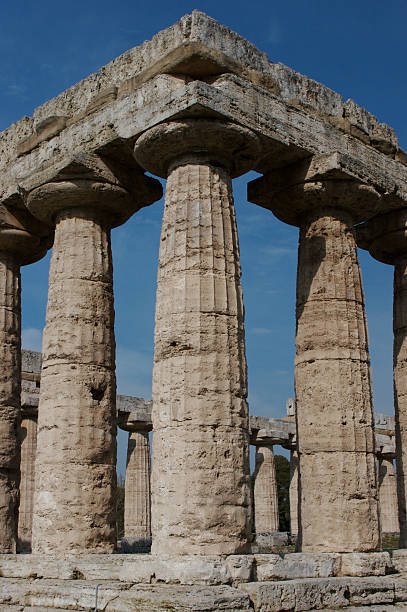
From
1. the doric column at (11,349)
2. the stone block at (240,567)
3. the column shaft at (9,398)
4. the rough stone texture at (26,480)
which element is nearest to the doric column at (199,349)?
the stone block at (240,567)

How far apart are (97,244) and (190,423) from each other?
5.55 m

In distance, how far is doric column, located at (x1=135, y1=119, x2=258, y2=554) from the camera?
12.9m

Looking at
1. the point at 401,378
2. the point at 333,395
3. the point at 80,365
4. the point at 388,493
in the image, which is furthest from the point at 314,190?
the point at 388,493

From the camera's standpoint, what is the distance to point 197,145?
1477 centimetres

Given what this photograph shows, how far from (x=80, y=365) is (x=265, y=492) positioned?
26.7 meters

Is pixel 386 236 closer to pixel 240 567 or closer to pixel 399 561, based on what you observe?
pixel 399 561

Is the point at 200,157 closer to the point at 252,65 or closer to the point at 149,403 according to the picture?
the point at 252,65

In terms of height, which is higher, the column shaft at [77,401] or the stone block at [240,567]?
the column shaft at [77,401]

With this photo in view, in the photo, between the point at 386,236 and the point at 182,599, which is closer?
the point at 182,599

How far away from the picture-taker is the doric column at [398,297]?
19.4 meters

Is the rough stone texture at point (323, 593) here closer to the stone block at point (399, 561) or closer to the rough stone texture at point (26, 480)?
the stone block at point (399, 561)

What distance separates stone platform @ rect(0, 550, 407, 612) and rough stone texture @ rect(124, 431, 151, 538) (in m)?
18.0

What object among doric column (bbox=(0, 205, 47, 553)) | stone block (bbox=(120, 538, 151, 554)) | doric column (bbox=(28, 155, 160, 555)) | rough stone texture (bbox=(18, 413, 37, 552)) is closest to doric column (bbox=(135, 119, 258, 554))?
doric column (bbox=(28, 155, 160, 555))

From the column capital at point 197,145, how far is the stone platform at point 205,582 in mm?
7216
